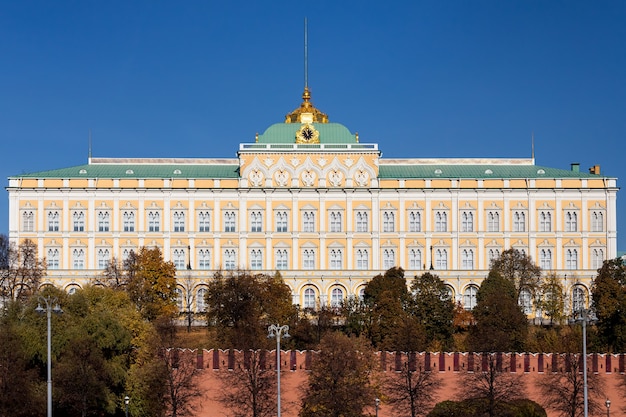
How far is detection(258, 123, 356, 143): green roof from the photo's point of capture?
136 meters

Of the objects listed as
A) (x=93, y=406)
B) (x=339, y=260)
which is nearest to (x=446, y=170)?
(x=339, y=260)

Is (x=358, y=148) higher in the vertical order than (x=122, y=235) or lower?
higher

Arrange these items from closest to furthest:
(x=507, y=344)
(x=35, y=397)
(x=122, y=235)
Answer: (x=35, y=397) < (x=507, y=344) < (x=122, y=235)

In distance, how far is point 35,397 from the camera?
75250 mm

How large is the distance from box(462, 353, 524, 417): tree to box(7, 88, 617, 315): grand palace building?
5428cm

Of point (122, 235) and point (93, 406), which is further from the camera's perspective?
point (122, 235)

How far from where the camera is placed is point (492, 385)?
7644 centimetres

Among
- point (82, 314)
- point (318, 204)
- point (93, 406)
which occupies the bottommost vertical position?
point (93, 406)

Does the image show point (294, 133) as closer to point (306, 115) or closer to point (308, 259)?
point (306, 115)

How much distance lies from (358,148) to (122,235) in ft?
85.5

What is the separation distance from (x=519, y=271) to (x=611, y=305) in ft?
82.1

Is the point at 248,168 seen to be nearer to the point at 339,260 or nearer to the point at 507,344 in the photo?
the point at 339,260

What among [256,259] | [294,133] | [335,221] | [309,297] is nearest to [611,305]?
[309,297]

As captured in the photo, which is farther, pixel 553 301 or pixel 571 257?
pixel 571 257
